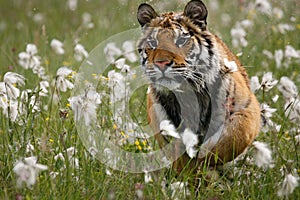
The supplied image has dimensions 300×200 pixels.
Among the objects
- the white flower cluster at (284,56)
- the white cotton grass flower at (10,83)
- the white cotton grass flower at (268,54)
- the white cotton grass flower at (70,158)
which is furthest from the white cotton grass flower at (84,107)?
the white cotton grass flower at (268,54)

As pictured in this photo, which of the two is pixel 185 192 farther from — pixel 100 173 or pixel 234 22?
pixel 234 22

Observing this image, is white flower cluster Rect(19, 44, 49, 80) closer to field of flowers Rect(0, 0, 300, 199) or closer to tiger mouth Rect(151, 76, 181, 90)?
field of flowers Rect(0, 0, 300, 199)

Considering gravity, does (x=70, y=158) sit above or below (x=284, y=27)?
below

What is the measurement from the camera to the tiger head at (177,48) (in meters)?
4.55

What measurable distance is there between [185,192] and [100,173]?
1.94ft

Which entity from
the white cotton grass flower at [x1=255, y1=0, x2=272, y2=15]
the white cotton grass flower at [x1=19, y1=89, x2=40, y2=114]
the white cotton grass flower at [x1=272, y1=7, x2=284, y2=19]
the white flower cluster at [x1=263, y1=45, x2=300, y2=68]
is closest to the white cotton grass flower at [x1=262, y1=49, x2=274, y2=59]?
the white flower cluster at [x1=263, y1=45, x2=300, y2=68]

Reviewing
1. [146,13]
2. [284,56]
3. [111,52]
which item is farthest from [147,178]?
[284,56]

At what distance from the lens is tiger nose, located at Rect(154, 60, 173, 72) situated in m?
4.48

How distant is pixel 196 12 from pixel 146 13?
36cm

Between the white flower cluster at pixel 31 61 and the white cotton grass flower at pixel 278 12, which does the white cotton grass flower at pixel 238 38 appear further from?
the white flower cluster at pixel 31 61

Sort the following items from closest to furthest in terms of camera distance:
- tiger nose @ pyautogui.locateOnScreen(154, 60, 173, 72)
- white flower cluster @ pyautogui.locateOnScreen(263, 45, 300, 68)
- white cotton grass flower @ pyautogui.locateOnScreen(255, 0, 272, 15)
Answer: tiger nose @ pyautogui.locateOnScreen(154, 60, 173, 72), white flower cluster @ pyautogui.locateOnScreen(263, 45, 300, 68), white cotton grass flower @ pyautogui.locateOnScreen(255, 0, 272, 15)

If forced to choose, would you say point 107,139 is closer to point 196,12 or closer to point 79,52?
point 196,12

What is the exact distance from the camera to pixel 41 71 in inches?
252

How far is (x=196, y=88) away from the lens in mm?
4941
